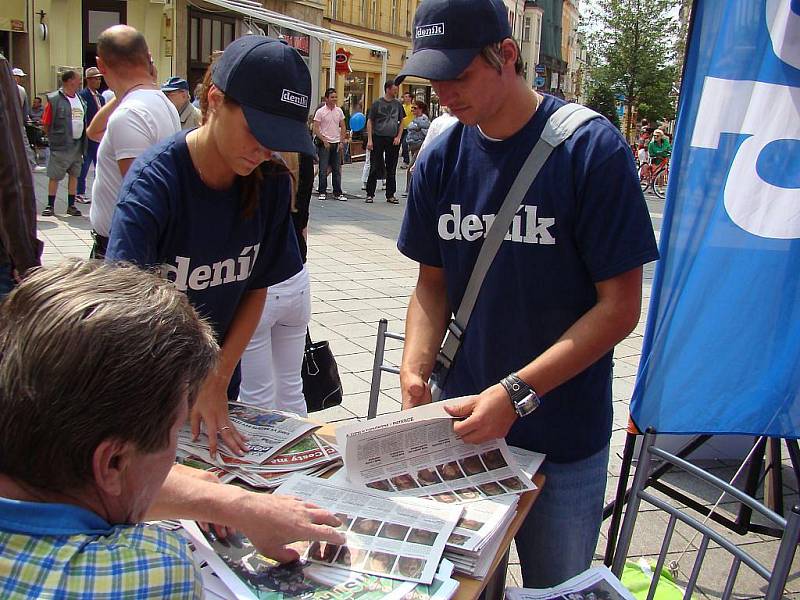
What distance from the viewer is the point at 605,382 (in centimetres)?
190

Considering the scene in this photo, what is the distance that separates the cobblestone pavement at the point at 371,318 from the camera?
312 cm

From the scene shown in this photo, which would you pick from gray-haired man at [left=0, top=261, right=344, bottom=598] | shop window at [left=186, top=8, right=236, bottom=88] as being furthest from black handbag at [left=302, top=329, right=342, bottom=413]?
shop window at [left=186, top=8, right=236, bottom=88]

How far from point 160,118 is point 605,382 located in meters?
2.36

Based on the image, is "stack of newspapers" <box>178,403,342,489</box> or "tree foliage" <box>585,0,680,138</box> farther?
"tree foliage" <box>585,0,680,138</box>

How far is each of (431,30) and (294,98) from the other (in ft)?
1.11

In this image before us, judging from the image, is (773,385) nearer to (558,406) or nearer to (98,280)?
(558,406)

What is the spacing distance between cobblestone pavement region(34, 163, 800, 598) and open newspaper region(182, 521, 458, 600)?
5.48ft

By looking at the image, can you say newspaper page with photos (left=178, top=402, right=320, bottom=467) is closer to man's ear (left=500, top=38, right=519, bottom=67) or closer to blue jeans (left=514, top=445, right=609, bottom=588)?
blue jeans (left=514, top=445, right=609, bottom=588)

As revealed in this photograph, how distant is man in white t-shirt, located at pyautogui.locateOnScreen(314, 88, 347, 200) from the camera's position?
1195 cm

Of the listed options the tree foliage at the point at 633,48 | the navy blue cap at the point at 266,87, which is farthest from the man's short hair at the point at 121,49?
the tree foliage at the point at 633,48

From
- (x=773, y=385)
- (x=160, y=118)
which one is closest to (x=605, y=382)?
(x=773, y=385)

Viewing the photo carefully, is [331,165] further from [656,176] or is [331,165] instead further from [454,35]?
[454,35]

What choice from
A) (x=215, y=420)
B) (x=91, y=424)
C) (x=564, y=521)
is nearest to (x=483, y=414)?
(x=564, y=521)

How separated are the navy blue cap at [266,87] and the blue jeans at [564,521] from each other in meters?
0.97
